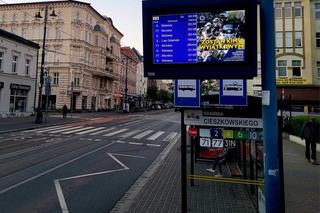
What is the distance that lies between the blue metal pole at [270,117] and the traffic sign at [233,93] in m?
1.24

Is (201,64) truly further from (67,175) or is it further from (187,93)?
(67,175)

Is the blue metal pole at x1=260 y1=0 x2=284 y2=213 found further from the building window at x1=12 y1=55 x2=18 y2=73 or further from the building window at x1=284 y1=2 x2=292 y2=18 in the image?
the building window at x1=284 y1=2 x2=292 y2=18

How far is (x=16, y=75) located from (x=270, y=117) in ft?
116

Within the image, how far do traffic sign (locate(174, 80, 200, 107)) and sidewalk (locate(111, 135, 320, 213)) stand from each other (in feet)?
7.11

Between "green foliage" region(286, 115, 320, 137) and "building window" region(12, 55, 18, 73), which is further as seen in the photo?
"building window" region(12, 55, 18, 73)

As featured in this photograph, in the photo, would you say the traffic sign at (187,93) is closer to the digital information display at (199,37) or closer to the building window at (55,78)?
the digital information display at (199,37)

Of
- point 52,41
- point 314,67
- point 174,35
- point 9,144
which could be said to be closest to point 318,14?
point 314,67

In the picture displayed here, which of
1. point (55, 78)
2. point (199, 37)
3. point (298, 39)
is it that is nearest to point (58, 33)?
point (55, 78)

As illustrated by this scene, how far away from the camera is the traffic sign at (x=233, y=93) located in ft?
16.7

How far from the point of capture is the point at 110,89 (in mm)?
70125

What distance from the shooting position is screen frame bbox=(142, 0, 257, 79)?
13.4 ft

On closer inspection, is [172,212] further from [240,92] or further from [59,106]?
[59,106]

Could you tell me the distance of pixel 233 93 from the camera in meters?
5.25

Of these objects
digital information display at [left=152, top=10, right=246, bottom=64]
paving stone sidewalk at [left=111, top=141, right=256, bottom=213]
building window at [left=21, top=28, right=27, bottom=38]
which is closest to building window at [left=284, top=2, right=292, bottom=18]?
paving stone sidewalk at [left=111, top=141, right=256, bottom=213]
